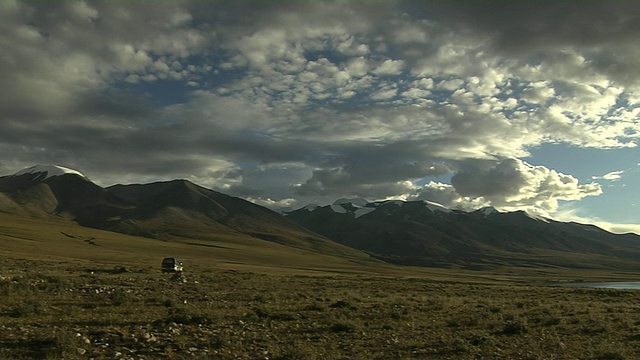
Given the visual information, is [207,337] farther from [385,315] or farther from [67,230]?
[67,230]

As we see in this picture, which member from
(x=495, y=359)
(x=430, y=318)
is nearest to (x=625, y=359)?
(x=495, y=359)

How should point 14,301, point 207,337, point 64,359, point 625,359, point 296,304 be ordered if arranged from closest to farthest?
point 64,359 < point 625,359 < point 207,337 < point 14,301 < point 296,304

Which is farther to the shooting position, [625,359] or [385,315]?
[385,315]

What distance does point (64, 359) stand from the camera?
11742 mm

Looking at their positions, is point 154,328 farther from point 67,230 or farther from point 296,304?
point 67,230

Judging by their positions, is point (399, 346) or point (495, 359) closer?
point (495, 359)

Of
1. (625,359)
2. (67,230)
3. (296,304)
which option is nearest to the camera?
(625,359)

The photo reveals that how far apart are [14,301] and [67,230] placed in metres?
190

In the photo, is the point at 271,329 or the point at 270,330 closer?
the point at 270,330

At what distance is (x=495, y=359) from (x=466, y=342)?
1862mm

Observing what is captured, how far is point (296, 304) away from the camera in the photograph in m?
24.7

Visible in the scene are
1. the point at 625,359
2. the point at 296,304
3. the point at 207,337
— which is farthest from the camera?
the point at 296,304

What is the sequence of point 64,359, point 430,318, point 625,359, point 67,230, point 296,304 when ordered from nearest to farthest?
point 64,359 < point 625,359 < point 430,318 < point 296,304 < point 67,230

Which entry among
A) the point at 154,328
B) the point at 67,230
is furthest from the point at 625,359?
the point at 67,230
